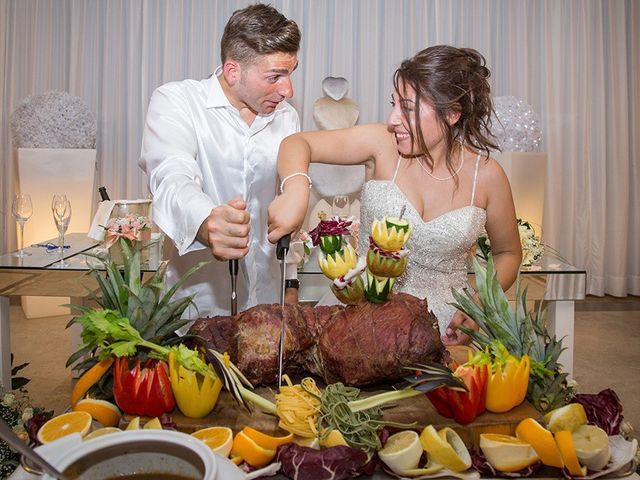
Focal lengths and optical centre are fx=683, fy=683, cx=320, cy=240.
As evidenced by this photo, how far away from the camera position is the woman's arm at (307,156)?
5.57ft

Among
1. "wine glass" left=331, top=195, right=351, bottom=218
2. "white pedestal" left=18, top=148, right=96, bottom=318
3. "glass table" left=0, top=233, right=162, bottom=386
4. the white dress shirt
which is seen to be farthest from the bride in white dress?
"white pedestal" left=18, top=148, right=96, bottom=318

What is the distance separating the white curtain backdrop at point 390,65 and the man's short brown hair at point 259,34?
4.64 m

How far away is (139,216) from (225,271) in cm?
72

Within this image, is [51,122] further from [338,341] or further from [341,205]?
[338,341]

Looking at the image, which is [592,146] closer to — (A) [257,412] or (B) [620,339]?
(B) [620,339]

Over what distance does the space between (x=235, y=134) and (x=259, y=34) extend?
0.43 m

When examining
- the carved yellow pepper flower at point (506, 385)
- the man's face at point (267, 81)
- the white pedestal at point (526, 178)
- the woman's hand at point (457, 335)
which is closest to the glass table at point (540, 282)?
the man's face at point (267, 81)

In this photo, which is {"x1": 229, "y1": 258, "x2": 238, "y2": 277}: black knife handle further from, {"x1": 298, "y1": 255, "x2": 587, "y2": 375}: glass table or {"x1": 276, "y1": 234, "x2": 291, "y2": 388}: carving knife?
{"x1": 298, "y1": 255, "x2": 587, "y2": 375}: glass table

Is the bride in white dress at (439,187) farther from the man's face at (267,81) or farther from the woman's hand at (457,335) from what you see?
the woman's hand at (457,335)

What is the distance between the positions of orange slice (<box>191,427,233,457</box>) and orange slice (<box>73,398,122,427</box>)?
0.20 meters

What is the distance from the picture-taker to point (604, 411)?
1.26m

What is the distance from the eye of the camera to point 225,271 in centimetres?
264

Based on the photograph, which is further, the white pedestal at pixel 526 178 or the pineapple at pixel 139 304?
the white pedestal at pixel 526 178

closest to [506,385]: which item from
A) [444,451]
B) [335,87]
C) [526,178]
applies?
[444,451]
